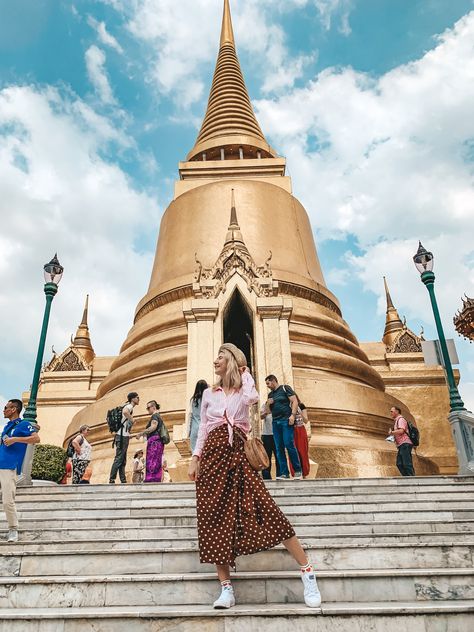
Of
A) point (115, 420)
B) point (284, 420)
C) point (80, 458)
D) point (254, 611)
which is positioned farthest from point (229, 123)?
point (254, 611)

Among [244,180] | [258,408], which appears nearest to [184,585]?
[258,408]

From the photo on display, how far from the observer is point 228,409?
12.0 ft

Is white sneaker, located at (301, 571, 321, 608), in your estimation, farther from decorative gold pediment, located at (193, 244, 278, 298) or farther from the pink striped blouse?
decorative gold pediment, located at (193, 244, 278, 298)

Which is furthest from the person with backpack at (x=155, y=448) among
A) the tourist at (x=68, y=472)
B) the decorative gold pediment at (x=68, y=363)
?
the decorative gold pediment at (x=68, y=363)

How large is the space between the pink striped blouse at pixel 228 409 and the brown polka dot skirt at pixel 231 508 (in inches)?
2.4

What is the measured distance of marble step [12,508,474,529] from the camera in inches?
198

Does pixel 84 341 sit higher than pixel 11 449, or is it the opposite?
pixel 84 341

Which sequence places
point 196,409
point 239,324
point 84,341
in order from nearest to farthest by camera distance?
point 196,409 < point 239,324 < point 84,341

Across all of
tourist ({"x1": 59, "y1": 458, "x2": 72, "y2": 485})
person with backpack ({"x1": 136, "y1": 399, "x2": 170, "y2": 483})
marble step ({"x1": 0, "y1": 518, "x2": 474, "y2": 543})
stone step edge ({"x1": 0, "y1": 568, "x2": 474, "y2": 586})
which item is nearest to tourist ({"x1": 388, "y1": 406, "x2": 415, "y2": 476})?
marble step ({"x1": 0, "y1": 518, "x2": 474, "y2": 543})

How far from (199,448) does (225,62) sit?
92.5ft

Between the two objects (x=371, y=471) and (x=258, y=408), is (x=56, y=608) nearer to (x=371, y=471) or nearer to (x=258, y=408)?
(x=258, y=408)

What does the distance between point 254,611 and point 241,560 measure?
2.77ft

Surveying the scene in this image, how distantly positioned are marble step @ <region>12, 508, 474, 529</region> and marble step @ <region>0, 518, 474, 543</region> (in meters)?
0.15

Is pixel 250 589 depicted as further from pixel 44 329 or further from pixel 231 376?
pixel 44 329
